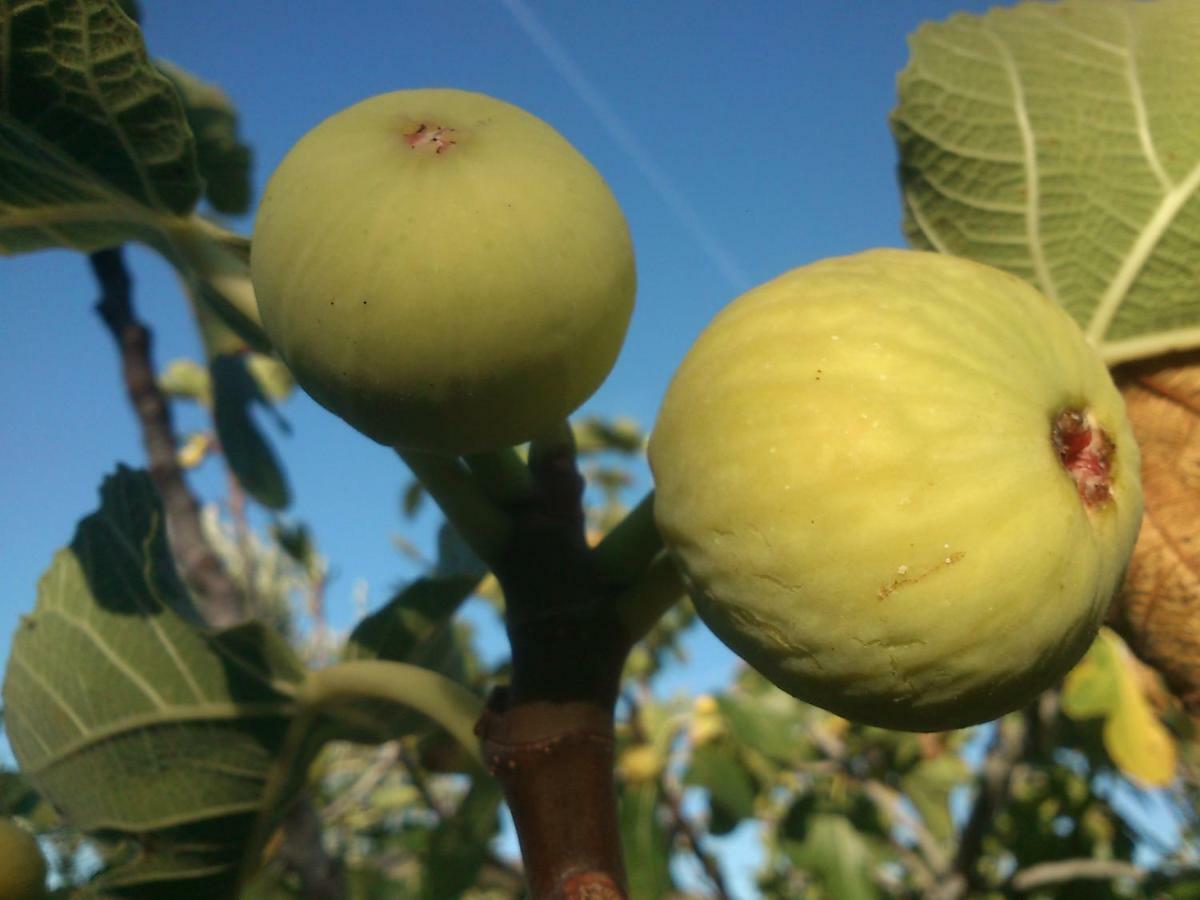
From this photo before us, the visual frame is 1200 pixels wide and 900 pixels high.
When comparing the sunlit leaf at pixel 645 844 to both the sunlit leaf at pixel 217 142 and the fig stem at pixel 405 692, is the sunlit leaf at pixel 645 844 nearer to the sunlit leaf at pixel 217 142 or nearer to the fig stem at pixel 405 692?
the fig stem at pixel 405 692

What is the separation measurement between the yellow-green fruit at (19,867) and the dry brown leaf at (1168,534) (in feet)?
3.67

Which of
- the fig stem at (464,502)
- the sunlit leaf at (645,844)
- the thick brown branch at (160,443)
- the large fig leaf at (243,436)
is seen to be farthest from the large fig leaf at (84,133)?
the sunlit leaf at (645,844)

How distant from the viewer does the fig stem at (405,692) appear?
1.21m

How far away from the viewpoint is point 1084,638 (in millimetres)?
903

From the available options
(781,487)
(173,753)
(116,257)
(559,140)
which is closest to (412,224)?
(559,140)

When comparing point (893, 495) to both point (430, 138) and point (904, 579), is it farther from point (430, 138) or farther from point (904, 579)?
point (430, 138)

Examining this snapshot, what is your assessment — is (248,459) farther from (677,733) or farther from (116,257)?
(677,733)

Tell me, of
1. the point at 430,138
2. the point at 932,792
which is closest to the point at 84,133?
the point at 430,138

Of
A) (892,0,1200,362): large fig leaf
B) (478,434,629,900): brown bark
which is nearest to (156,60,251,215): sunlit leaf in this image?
(478,434,629,900): brown bark

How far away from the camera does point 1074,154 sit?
120 centimetres

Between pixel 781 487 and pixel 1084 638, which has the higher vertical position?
pixel 781 487

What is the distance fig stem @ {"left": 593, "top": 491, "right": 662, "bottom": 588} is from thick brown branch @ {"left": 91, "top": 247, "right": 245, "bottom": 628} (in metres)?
1.01

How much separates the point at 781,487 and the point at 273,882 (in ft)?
7.20

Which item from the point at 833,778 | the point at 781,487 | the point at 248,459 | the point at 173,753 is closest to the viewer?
the point at 781,487
